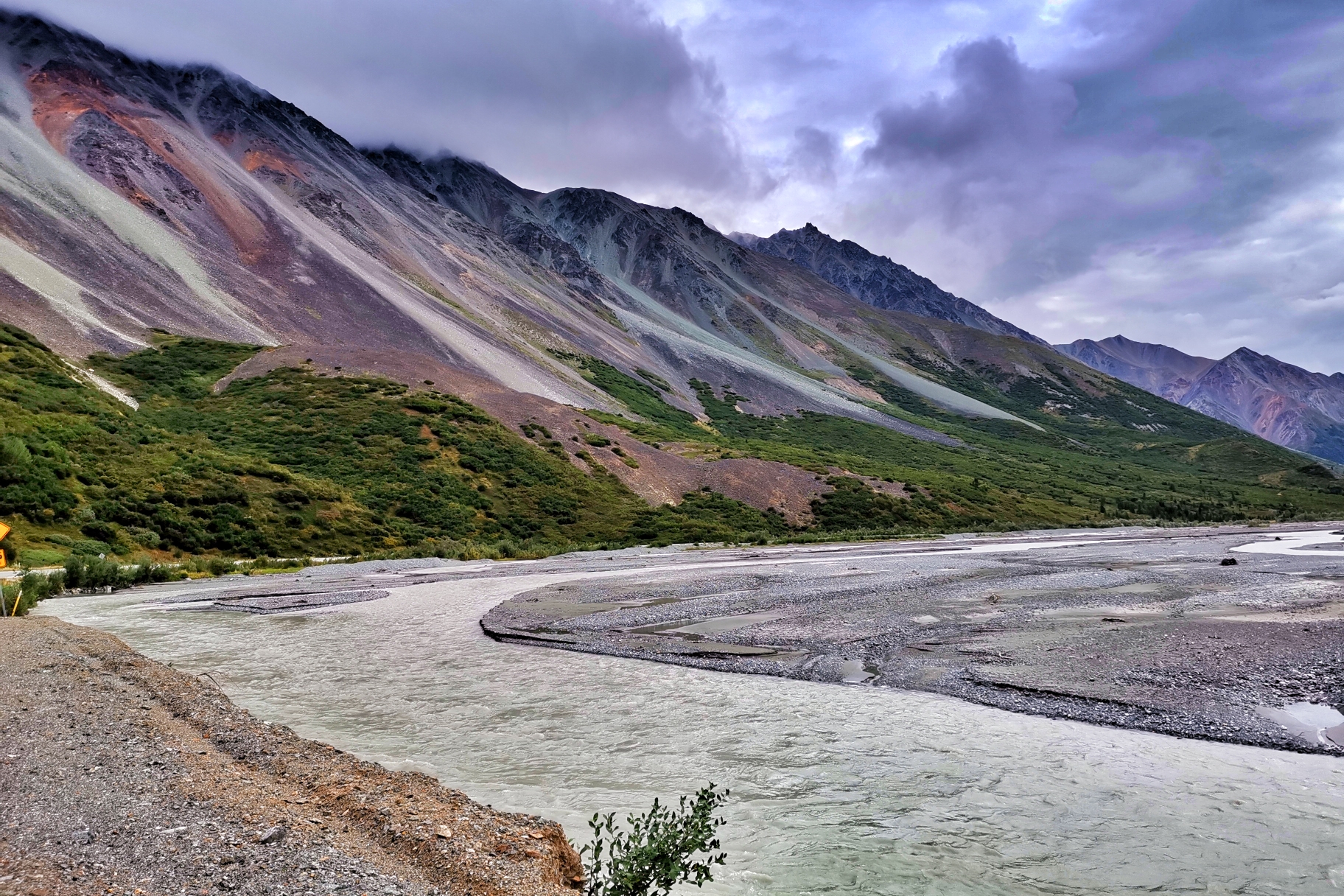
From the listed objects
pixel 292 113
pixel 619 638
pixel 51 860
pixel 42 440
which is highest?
pixel 292 113

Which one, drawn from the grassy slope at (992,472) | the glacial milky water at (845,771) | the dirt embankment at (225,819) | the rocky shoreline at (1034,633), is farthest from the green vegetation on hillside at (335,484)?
the dirt embankment at (225,819)

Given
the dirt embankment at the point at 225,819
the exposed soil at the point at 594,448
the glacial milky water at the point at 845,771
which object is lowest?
the glacial milky water at the point at 845,771

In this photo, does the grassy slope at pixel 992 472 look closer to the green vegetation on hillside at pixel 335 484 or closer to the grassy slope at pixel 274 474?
the green vegetation on hillside at pixel 335 484

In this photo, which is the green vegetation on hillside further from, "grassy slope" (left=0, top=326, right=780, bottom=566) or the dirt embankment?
the dirt embankment

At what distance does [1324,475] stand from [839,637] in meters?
194

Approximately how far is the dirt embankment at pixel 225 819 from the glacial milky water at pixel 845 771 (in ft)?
3.89

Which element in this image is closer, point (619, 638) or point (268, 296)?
point (619, 638)

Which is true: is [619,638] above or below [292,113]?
below

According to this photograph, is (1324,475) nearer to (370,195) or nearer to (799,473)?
(799,473)

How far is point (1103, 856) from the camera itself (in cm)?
676

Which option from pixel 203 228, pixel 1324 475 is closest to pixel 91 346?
pixel 203 228

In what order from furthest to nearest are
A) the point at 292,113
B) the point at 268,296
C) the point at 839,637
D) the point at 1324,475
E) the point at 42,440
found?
1. the point at 292,113
2. the point at 1324,475
3. the point at 268,296
4. the point at 42,440
5. the point at 839,637

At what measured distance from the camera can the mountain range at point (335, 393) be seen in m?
45.4

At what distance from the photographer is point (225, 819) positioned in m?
6.23
